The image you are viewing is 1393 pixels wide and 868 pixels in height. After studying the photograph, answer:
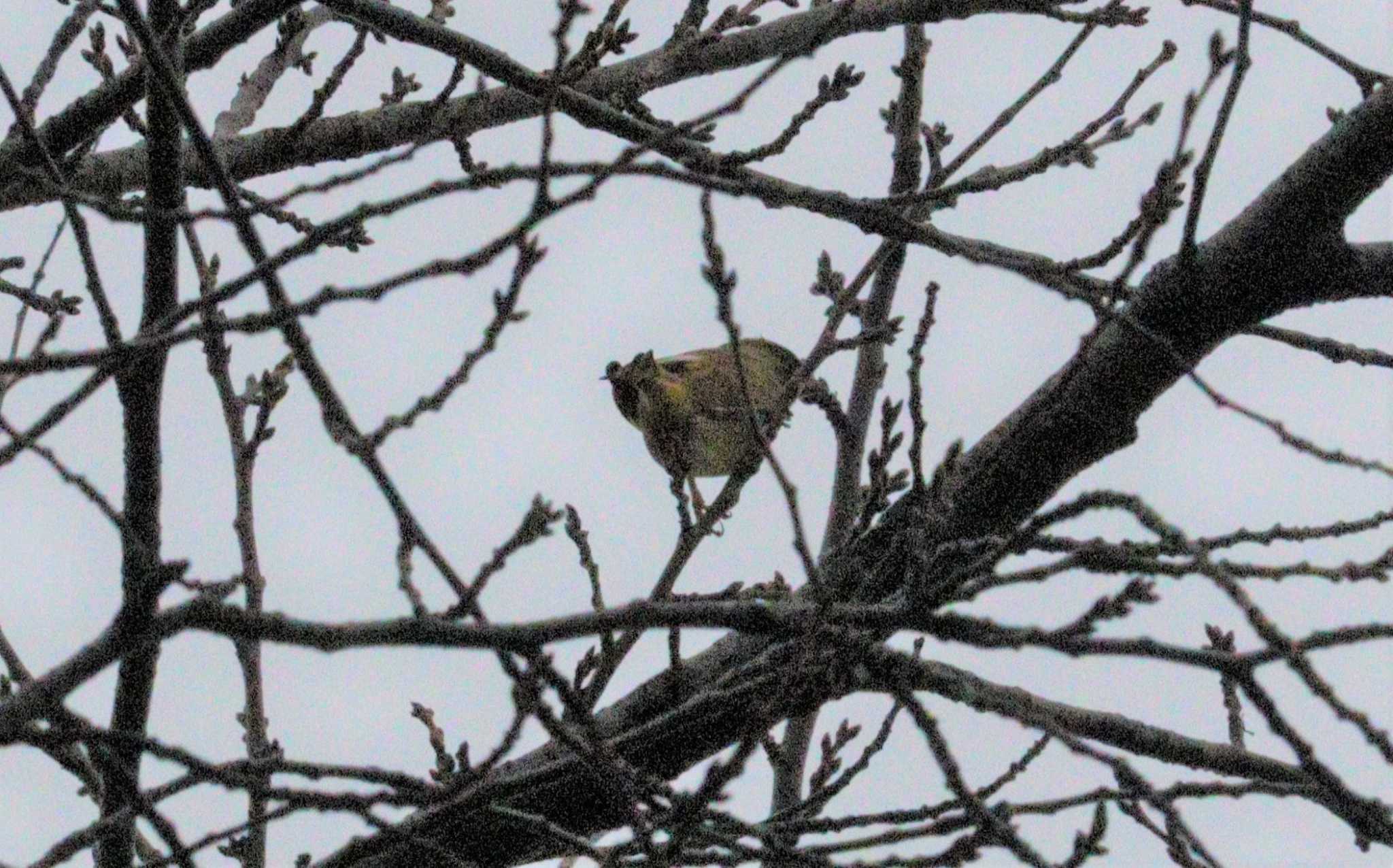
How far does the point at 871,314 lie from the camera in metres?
4.96

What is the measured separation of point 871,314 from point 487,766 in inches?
104

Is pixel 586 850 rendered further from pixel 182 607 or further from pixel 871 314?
A: pixel 871 314

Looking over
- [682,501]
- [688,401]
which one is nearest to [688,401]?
[688,401]

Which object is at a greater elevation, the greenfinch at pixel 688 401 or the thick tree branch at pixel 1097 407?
the greenfinch at pixel 688 401

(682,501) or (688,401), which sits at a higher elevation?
(688,401)

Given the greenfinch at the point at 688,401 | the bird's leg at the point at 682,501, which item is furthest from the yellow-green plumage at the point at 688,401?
the bird's leg at the point at 682,501

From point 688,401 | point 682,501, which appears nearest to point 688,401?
point 688,401

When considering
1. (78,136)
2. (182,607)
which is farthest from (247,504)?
(182,607)

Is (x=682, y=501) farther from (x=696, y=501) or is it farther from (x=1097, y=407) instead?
(x=696, y=501)

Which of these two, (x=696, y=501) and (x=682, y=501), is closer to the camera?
(x=682, y=501)

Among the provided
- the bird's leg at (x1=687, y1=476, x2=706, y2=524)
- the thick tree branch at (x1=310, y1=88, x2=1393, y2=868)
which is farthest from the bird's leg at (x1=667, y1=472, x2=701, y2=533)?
the bird's leg at (x1=687, y1=476, x2=706, y2=524)

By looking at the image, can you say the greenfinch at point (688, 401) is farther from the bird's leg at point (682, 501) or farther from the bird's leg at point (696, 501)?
the bird's leg at point (682, 501)

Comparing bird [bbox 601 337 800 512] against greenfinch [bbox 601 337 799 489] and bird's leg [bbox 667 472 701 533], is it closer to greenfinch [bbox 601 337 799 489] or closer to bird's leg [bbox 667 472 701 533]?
greenfinch [bbox 601 337 799 489]

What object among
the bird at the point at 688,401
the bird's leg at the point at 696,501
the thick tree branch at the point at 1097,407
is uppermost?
the bird at the point at 688,401
